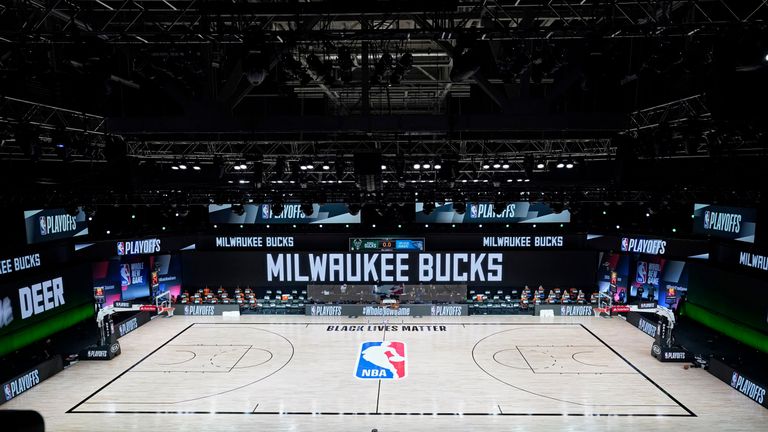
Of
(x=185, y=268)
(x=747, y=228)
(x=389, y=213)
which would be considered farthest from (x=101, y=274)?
(x=747, y=228)

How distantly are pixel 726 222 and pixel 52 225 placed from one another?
2581 cm

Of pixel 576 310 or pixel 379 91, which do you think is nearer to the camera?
pixel 379 91

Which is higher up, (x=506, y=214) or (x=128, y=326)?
(x=506, y=214)

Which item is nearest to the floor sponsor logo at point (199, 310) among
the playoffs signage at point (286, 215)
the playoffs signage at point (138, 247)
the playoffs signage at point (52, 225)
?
the playoffs signage at point (138, 247)

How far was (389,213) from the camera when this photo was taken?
887 inches

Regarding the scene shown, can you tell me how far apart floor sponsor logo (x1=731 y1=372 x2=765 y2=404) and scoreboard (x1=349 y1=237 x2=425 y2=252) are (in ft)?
43.9

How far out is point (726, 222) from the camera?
1631 cm

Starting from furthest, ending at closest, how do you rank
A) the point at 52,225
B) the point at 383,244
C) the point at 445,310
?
the point at 383,244, the point at 445,310, the point at 52,225

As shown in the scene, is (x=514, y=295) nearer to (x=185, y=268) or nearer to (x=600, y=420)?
(x=600, y=420)

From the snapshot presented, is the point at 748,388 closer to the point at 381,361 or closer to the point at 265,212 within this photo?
the point at 381,361

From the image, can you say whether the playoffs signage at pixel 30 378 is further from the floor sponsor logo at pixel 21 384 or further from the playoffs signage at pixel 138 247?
the playoffs signage at pixel 138 247


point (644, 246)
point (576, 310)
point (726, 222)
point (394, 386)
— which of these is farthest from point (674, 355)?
point (394, 386)

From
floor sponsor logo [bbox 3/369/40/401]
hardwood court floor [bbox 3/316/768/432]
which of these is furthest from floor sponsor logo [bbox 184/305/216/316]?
floor sponsor logo [bbox 3/369/40/401]

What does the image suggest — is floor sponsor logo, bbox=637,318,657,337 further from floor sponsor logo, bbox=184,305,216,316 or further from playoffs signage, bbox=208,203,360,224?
floor sponsor logo, bbox=184,305,216,316
